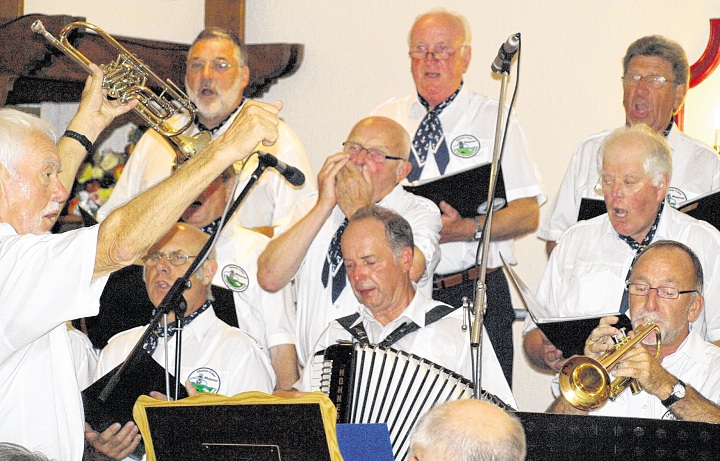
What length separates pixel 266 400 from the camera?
2959mm

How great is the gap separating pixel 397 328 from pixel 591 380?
89cm

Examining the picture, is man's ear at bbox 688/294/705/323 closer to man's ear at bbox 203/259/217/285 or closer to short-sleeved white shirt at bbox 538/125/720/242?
short-sleeved white shirt at bbox 538/125/720/242

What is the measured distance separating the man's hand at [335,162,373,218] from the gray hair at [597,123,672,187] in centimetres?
101

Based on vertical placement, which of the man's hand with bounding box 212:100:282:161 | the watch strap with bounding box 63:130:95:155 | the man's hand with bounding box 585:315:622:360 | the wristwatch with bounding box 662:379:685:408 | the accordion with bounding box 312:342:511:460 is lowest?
the accordion with bounding box 312:342:511:460

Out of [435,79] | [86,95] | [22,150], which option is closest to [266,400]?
[22,150]

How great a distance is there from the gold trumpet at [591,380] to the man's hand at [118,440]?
1638 mm

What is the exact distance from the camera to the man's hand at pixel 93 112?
3.83m

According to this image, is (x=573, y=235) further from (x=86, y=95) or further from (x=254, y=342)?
(x=86, y=95)

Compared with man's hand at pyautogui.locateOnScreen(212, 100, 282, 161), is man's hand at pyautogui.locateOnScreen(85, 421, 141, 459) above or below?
below

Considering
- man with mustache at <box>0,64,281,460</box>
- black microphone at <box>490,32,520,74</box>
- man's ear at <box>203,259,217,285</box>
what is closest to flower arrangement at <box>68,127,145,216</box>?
man's ear at <box>203,259,217,285</box>

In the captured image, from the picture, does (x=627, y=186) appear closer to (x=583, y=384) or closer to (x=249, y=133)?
(x=583, y=384)

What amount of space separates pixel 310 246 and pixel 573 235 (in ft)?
3.79

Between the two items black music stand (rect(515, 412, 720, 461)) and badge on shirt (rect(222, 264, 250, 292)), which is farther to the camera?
badge on shirt (rect(222, 264, 250, 292))

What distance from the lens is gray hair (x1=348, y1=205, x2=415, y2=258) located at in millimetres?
4320
